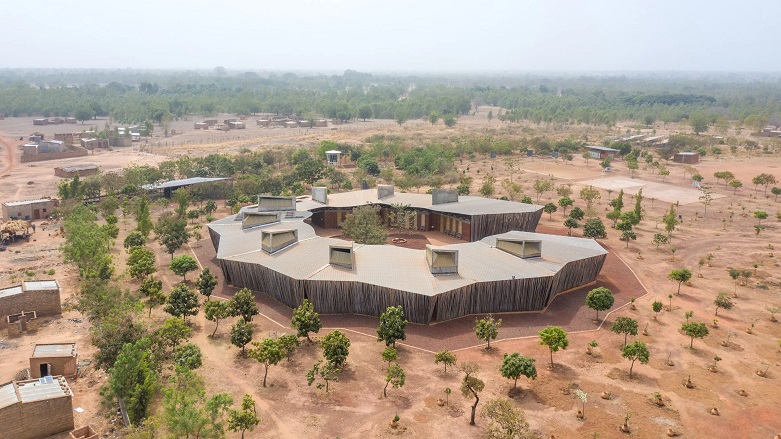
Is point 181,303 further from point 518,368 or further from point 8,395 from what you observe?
point 518,368

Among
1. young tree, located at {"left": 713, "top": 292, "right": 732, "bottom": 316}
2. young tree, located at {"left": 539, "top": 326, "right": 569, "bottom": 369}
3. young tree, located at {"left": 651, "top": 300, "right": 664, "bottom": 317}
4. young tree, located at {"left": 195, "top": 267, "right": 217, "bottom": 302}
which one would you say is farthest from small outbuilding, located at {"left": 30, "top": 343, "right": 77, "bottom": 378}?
young tree, located at {"left": 713, "top": 292, "right": 732, "bottom": 316}

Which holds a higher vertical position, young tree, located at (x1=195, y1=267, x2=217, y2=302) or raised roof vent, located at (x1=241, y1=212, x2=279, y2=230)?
raised roof vent, located at (x1=241, y1=212, x2=279, y2=230)

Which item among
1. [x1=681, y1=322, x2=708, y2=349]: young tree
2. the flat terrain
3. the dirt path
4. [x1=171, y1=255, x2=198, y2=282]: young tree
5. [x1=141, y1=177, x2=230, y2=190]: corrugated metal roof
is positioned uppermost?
[x1=141, y1=177, x2=230, y2=190]: corrugated metal roof

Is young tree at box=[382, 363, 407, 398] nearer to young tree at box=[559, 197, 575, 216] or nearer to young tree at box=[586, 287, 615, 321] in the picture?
young tree at box=[586, 287, 615, 321]

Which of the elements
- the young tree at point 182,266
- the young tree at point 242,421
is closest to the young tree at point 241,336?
the young tree at point 242,421

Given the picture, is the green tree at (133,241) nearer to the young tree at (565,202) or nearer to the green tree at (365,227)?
the green tree at (365,227)
